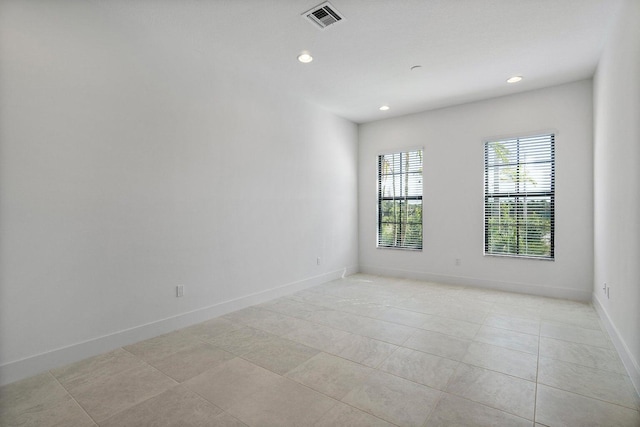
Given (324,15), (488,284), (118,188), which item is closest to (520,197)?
(488,284)

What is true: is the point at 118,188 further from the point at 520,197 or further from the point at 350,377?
the point at 520,197

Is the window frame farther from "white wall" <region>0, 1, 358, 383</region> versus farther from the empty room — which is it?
"white wall" <region>0, 1, 358, 383</region>

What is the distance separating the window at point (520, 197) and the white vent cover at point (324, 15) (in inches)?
130

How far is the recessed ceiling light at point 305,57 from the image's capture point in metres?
3.47

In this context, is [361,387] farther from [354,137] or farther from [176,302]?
[354,137]

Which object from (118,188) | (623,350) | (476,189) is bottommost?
(623,350)

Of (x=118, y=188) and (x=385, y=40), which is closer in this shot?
(x=118, y=188)

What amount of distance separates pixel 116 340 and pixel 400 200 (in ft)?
15.2

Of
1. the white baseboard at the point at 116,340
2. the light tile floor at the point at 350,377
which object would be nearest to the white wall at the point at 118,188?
the white baseboard at the point at 116,340

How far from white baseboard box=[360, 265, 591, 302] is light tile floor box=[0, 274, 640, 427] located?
0.80 meters

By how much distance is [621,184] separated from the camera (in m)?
2.64

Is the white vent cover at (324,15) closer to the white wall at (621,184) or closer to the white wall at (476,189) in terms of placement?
the white wall at (621,184)

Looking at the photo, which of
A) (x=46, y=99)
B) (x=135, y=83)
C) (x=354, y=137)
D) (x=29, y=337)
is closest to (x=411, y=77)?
(x=354, y=137)

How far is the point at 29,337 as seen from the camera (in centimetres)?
233
